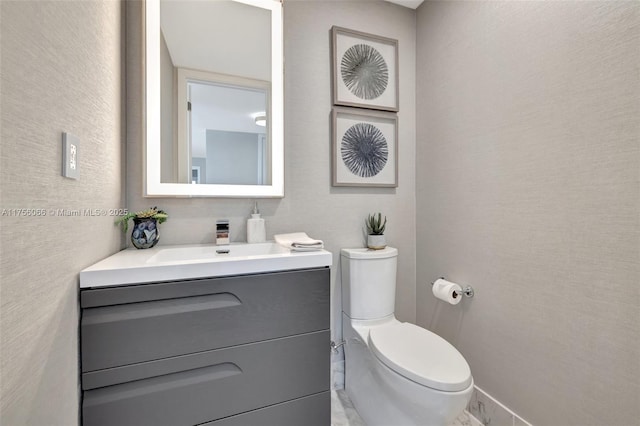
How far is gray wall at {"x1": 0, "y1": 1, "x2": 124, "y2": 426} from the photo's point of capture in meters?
0.54

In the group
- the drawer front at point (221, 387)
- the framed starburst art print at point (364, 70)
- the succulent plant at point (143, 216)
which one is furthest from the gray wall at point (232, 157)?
the drawer front at point (221, 387)

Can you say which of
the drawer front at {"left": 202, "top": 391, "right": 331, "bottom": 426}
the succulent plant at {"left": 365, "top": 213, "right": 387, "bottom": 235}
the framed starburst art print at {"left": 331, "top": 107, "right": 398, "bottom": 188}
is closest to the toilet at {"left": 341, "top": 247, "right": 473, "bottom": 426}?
the succulent plant at {"left": 365, "top": 213, "right": 387, "bottom": 235}

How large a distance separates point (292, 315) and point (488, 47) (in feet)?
4.99

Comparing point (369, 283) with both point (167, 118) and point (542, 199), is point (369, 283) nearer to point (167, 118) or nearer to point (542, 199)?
point (542, 199)

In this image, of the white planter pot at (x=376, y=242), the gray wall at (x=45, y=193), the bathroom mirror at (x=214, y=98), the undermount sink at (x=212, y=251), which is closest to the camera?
the gray wall at (x=45, y=193)

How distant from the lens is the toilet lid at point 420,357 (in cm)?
102

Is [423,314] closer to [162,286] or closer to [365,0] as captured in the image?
[162,286]

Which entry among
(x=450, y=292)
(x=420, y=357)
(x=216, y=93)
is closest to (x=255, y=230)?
(x=216, y=93)

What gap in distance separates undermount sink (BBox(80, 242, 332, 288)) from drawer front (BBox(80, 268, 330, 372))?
1.1 inches

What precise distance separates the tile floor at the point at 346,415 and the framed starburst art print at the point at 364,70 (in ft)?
5.55

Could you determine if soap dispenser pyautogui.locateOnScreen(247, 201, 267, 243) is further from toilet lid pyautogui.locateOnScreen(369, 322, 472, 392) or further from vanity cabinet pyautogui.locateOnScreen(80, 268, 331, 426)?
toilet lid pyautogui.locateOnScreen(369, 322, 472, 392)

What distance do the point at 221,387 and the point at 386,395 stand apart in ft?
2.35

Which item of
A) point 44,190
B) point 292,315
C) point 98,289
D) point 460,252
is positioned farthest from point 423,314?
point 44,190

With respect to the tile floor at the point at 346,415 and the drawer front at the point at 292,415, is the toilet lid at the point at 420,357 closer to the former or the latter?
the drawer front at the point at 292,415
